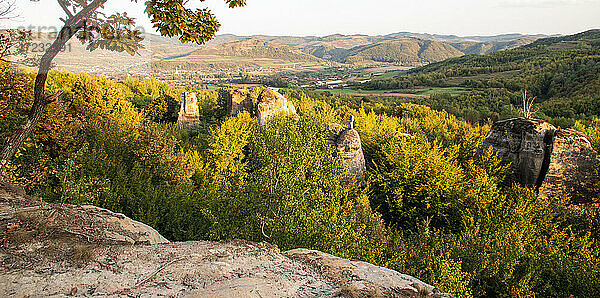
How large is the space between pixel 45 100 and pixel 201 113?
4743cm

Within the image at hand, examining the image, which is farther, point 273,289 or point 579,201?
point 579,201

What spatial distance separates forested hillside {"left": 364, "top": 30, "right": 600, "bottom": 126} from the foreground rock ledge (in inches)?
2303

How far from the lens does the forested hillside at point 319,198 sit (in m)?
12.6

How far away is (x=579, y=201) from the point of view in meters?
21.9

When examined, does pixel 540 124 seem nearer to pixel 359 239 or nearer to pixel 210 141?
pixel 359 239

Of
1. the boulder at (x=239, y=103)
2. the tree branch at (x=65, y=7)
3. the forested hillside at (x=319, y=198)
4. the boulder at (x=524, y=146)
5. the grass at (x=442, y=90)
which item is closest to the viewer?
the tree branch at (x=65, y=7)

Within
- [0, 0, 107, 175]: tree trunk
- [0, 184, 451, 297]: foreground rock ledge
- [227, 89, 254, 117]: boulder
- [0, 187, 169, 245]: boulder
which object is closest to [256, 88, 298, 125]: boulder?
[227, 89, 254, 117]: boulder

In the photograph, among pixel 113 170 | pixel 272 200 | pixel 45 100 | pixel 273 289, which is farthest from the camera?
pixel 113 170

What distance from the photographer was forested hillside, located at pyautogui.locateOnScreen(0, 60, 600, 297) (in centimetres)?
1260

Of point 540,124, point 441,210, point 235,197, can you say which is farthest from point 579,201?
point 235,197

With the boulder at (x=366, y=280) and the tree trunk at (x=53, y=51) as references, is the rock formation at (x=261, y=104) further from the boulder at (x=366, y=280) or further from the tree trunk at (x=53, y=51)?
the boulder at (x=366, y=280)

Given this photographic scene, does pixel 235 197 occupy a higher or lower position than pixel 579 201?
higher

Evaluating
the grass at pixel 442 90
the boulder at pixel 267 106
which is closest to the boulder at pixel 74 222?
the boulder at pixel 267 106

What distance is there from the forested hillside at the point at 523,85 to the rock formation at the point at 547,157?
32845 mm
